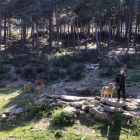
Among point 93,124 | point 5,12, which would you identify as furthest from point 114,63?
point 5,12

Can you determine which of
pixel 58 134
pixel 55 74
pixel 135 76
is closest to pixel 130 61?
pixel 135 76

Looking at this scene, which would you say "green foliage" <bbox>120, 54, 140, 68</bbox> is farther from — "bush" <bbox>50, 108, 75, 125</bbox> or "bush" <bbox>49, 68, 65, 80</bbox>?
"bush" <bbox>50, 108, 75, 125</bbox>

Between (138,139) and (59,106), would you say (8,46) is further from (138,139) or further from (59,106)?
(138,139)

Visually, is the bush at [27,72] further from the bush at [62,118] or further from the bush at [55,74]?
the bush at [62,118]

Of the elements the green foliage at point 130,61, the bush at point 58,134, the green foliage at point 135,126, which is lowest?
the bush at point 58,134

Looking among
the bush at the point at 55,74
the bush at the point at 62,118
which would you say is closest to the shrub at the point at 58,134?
the bush at the point at 62,118

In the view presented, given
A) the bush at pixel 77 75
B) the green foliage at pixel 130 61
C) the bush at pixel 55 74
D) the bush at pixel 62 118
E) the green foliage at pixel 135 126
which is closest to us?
the green foliage at pixel 135 126

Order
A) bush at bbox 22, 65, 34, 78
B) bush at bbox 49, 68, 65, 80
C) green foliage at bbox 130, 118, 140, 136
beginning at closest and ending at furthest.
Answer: green foliage at bbox 130, 118, 140, 136 → bush at bbox 49, 68, 65, 80 → bush at bbox 22, 65, 34, 78

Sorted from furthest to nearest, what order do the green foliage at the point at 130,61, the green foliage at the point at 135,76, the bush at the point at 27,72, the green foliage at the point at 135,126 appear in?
the green foliage at the point at 130,61, the bush at the point at 27,72, the green foliage at the point at 135,76, the green foliage at the point at 135,126

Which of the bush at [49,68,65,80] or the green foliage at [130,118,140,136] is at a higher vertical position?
the bush at [49,68,65,80]

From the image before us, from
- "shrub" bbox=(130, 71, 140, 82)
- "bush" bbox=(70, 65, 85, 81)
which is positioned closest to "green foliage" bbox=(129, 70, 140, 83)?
"shrub" bbox=(130, 71, 140, 82)

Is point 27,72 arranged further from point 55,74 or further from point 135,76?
point 135,76

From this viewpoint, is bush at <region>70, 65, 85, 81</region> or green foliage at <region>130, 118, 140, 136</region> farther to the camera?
bush at <region>70, 65, 85, 81</region>

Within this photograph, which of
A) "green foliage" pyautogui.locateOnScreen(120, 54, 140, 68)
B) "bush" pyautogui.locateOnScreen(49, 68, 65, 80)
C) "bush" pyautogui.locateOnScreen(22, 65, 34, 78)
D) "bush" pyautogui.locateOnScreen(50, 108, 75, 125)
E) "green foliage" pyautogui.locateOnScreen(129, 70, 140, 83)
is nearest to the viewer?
"bush" pyautogui.locateOnScreen(50, 108, 75, 125)
